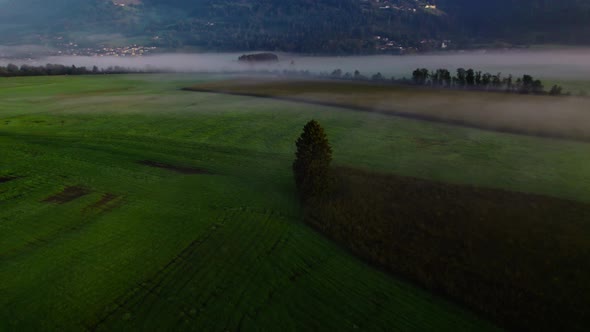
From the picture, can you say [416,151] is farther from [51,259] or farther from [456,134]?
[51,259]

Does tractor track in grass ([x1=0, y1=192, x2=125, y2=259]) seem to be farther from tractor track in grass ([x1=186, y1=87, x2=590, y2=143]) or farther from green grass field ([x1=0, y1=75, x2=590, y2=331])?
tractor track in grass ([x1=186, y1=87, x2=590, y2=143])

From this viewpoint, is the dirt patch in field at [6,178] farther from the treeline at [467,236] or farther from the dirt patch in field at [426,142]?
the dirt patch in field at [426,142]

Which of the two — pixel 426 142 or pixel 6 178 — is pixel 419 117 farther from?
pixel 6 178

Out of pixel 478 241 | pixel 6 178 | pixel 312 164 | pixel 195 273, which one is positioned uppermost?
pixel 312 164

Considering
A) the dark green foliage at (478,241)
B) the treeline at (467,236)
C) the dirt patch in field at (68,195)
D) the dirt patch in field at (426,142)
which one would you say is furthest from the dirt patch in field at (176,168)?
the dirt patch in field at (426,142)

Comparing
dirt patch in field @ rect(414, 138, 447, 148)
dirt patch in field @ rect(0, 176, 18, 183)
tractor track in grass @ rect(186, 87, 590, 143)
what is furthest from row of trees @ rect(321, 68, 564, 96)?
dirt patch in field @ rect(0, 176, 18, 183)

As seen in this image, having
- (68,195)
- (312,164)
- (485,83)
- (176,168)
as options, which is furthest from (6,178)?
(485,83)
